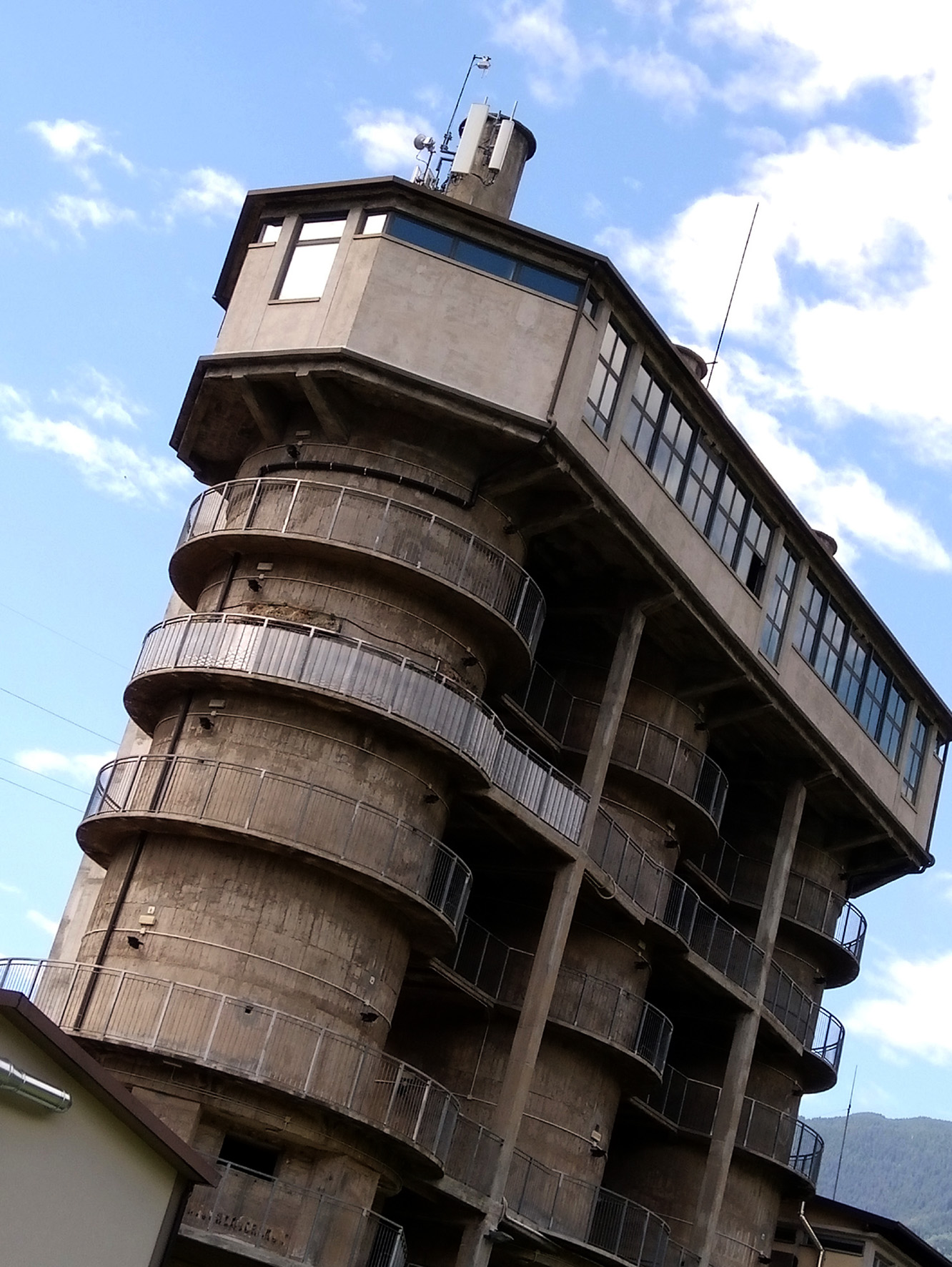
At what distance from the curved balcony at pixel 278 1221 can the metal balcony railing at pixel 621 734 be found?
12.4 m

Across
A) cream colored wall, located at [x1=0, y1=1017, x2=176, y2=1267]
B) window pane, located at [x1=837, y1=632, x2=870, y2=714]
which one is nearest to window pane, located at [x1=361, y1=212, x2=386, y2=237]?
window pane, located at [x1=837, y1=632, x2=870, y2=714]

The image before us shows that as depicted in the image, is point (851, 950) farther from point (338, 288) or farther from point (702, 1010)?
point (338, 288)

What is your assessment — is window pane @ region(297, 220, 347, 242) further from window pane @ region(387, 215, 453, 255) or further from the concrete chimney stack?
the concrete chimney stack

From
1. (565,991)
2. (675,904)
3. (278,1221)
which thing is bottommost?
(278,1221)

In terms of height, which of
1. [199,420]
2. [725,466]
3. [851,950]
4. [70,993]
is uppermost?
[725,466]

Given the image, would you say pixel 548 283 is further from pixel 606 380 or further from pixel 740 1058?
pixel 740 1058

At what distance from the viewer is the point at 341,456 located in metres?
34.0

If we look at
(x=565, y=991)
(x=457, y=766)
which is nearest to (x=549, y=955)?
(x=565, y=991)

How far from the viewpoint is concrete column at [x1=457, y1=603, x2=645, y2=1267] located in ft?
105

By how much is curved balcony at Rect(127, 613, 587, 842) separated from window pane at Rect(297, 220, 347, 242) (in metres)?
8.77

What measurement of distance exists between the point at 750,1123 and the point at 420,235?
77.1 feet

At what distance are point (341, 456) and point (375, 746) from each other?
20.1 feet

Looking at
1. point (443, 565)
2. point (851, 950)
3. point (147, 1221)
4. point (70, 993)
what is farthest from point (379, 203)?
point (851, 950)

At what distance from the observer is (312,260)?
3541 cm
